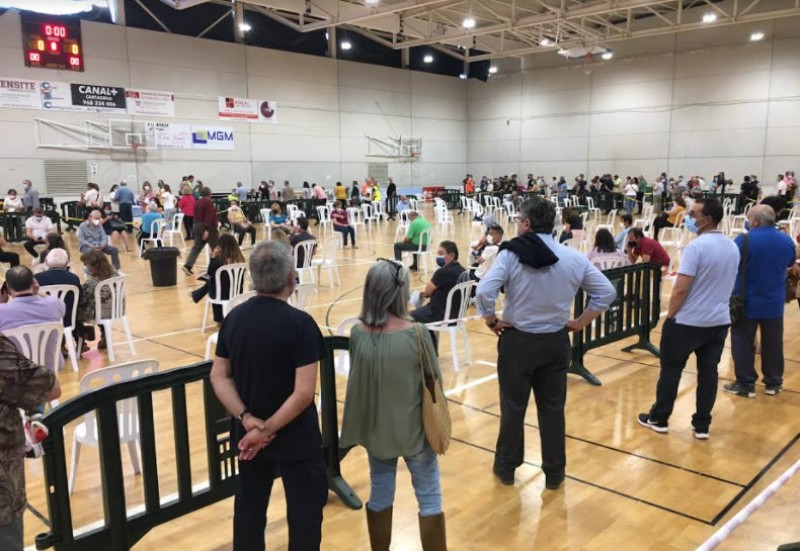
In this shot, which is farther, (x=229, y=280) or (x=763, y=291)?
(x=229, y=280)

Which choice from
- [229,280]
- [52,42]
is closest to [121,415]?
[229,280]

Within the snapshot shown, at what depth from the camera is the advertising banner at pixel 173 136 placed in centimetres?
2181

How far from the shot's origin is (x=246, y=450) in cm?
211

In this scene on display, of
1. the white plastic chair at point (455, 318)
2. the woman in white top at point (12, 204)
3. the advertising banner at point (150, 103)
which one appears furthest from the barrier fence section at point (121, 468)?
the advertising banner at point (150, 103)

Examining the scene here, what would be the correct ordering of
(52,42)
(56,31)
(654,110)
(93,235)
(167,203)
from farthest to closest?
(654,110) < (56,31) < (52,42) < (167,203) < (93,235)

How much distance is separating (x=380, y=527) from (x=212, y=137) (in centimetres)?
2270

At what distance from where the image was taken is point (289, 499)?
222 cm

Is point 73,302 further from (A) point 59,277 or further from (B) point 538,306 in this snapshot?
(B) point 538,306

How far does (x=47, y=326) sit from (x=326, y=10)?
20093 mm

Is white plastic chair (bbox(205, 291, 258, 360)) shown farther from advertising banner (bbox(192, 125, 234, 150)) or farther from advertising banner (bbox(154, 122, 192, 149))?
advertising banner (bbox(192, 125, 234, 150))

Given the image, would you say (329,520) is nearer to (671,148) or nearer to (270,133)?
(270,133)

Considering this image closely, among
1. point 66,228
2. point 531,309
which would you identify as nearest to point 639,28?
point 66,228

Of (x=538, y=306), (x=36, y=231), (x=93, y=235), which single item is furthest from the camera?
(x=36, y=231)

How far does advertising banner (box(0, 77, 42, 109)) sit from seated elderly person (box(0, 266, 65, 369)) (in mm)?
17432
